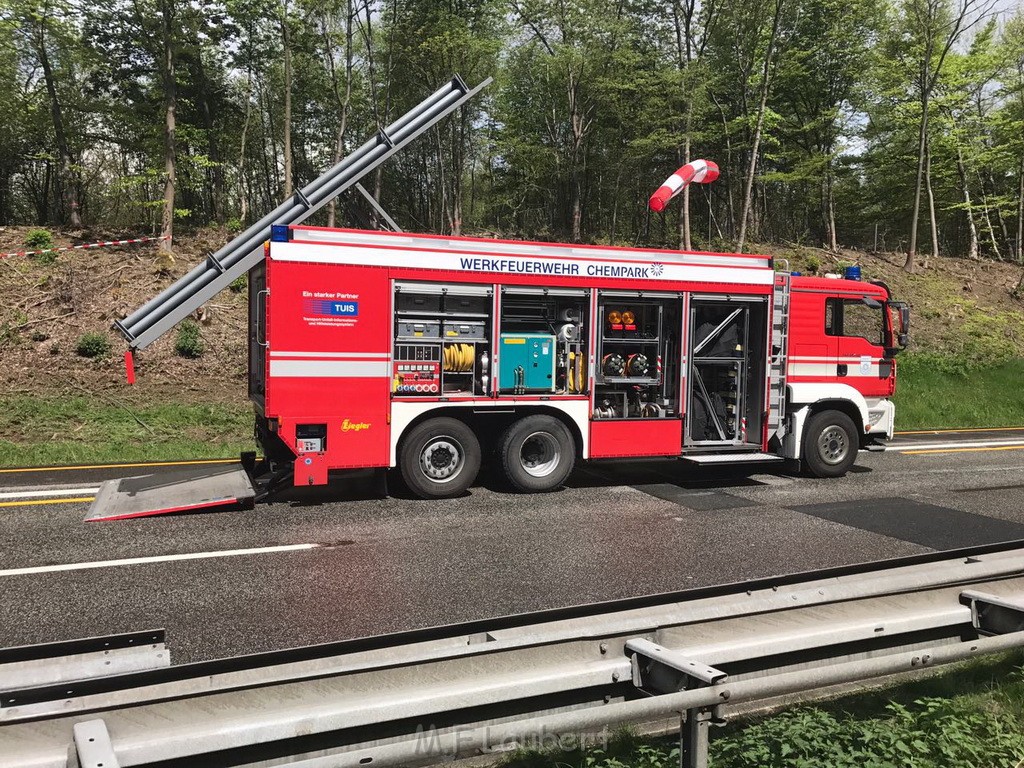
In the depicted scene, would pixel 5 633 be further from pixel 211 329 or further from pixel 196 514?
pixel 211 329

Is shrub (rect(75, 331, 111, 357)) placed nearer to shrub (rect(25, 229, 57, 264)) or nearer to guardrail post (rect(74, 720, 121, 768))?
shrub (rect(25, 229, 57, 264))

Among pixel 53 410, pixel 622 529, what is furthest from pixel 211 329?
pixel 622 529

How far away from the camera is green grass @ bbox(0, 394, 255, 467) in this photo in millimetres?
11820

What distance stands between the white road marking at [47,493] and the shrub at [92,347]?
7967 millimetres

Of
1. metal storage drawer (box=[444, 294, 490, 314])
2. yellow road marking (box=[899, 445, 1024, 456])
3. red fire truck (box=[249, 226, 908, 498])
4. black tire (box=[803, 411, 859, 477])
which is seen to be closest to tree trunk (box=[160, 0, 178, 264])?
red fire truck (box=[249, 226, 908, 498])

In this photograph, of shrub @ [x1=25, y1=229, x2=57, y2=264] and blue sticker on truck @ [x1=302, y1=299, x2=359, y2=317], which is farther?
shrub @ [x1=25, y1=229, x2=57, y2=264]

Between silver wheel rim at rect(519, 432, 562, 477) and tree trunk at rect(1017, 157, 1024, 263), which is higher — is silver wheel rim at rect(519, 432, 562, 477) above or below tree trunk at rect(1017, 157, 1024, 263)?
below

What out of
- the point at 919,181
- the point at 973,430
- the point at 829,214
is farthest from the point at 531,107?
the point at 973,430

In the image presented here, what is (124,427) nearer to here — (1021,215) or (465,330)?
(465,330)

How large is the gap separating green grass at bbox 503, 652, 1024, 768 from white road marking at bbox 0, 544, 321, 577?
419 cm

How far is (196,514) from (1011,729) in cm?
741

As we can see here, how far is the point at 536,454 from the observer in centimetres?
964

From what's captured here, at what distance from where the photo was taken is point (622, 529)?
781 cm

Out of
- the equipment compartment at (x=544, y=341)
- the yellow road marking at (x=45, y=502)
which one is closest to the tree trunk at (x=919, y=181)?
the equipment compartment at (x=544, y=341)
